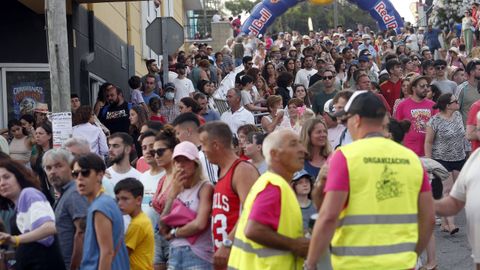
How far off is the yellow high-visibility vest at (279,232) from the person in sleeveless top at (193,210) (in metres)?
1.14

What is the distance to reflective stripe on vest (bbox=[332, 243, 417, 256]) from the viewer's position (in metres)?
6.08

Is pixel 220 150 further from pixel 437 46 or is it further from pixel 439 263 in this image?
pixel 437 46

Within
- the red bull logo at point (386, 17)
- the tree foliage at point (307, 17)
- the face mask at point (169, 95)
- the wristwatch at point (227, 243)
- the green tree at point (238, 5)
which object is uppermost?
the green tree at point (238, 5)

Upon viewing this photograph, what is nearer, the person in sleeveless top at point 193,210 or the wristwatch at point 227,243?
the wristwatch at point 227,243

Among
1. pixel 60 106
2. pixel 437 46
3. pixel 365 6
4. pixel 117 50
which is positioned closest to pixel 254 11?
pixel 365 6

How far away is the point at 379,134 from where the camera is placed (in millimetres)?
6234

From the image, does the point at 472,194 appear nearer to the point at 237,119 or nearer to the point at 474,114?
the point at 474,114

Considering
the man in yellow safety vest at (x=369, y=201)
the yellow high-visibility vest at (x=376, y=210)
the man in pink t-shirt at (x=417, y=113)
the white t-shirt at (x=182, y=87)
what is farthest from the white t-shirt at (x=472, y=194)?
the white t-shirt at (x=182, y=87)

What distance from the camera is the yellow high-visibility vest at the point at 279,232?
6391 millimetres

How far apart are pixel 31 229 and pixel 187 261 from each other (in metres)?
1.22

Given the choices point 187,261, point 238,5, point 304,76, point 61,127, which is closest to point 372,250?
point 187,261

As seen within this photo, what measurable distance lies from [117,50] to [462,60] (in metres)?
8.97

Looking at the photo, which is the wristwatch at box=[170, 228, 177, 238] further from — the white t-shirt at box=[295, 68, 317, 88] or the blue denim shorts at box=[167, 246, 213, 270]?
the white t-shirt at box=[295, 68, 317, 88]

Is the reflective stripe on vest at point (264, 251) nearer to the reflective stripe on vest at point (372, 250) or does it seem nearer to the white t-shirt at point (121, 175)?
the reflective stripe on vest at point (372, 250)
